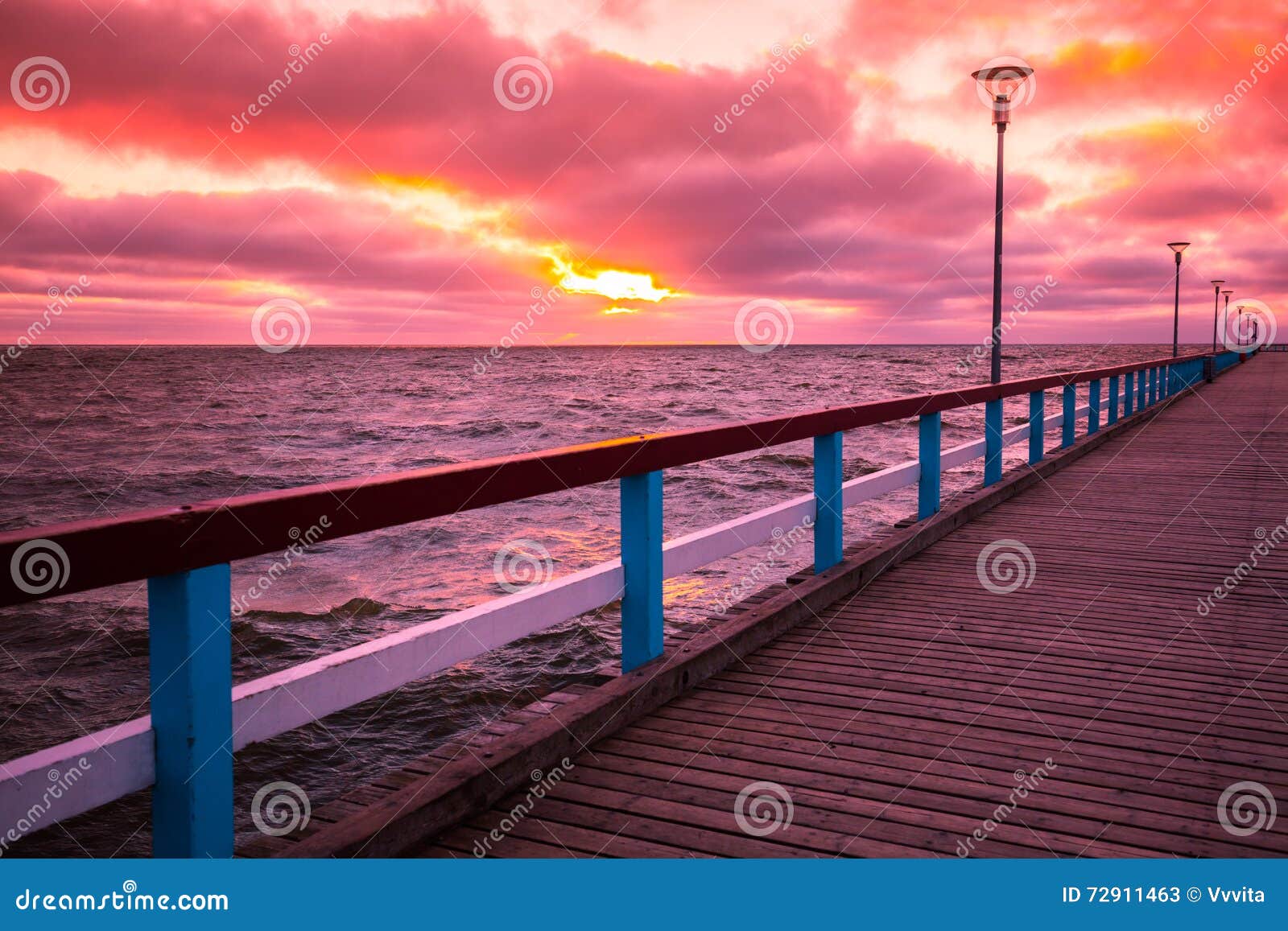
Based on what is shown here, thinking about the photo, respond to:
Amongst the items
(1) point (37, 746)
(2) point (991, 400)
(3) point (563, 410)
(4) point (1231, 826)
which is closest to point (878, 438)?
(3) point (563, 410)

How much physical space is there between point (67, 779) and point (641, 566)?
2.23 metres

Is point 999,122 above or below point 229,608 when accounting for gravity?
above


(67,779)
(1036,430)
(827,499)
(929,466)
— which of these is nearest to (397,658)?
(67,779)

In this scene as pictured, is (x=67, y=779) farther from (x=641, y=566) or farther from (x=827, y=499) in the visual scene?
(x=827, y=499)

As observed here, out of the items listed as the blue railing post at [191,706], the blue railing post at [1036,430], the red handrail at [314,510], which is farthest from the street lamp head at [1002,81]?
the blue railing post at [191,706]

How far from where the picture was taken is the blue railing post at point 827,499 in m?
5.45

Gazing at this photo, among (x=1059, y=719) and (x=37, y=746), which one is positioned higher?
(x=1059, y=719)

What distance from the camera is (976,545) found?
7109 millimetres

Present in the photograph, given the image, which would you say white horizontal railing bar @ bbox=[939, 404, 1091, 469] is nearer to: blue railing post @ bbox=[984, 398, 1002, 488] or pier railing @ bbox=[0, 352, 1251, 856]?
blue railing post @ bbox=[984, 398, 1002, 488]

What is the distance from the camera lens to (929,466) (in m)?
7.43
